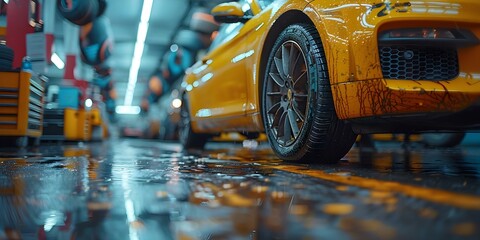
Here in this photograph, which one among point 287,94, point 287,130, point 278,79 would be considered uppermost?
point 278,79

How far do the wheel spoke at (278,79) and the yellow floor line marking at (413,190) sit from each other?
85cm

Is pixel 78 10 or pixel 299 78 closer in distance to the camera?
pixel 299 78

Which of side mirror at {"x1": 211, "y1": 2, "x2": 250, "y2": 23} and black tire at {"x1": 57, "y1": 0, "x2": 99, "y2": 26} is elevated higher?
black tire at {"x1": 57, "y1": 0, "x2": 99, "y2": 26}

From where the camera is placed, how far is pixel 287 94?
2791 mm

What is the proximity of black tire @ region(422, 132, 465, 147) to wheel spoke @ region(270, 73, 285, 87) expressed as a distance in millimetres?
3709

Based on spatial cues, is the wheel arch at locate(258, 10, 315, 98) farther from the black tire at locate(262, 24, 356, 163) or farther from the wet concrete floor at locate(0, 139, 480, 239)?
the wet concrete floor at locate(0, 139, 480, 239)

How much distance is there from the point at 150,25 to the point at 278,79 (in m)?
15.8

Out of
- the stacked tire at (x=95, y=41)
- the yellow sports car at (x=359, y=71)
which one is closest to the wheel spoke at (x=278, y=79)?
the yellow sports car at (x=359, y=71)

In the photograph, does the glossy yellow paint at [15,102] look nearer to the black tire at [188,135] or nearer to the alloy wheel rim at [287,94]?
the black tire at [188,135]

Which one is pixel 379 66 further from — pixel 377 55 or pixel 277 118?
pixel 277 118

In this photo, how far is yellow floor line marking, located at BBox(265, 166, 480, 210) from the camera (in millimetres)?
1337

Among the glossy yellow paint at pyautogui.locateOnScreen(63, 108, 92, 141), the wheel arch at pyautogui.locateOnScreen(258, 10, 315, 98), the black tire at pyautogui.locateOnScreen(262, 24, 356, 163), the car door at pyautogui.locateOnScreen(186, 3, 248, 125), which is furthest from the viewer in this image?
the glossy yellow paint at pyautogui.locateOnScreen(63, 108, 92, 141)

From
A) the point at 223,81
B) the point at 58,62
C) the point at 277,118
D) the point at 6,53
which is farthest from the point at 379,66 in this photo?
the point at 58,62

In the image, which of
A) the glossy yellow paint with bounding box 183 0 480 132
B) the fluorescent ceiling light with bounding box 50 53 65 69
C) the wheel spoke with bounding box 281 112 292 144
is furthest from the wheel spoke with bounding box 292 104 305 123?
A: the fluorescent ceiling light with bounding box 50 53 65 69
